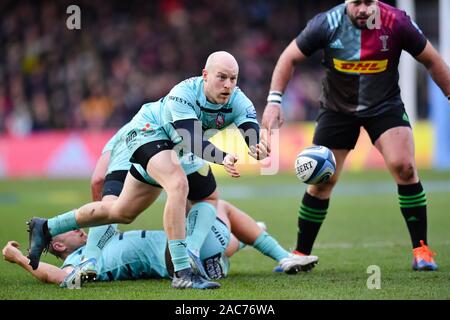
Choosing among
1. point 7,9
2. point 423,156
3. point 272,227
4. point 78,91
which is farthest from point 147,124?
point 7,9

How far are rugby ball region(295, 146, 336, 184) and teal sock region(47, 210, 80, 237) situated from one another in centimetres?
187

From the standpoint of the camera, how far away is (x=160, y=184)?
666cm

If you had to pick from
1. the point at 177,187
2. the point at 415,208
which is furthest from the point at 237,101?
the point at 415,208

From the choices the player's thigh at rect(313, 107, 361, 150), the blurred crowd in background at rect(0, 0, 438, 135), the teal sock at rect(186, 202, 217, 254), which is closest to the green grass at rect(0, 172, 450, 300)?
the teal sock at rect(186, 202, 217, 254)

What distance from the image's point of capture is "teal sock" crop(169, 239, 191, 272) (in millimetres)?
6555

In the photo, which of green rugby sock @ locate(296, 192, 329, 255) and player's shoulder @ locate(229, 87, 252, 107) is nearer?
player's shoulder @ locate(229, 87, 252, 107)

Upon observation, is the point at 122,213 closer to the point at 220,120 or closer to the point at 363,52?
the point at 220,120

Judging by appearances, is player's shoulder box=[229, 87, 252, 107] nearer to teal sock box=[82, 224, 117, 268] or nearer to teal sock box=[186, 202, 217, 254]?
teal sock box=[186, 202, 217, 254]

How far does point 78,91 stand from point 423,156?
29.8 ft

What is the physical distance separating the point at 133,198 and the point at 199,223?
609 millimetres

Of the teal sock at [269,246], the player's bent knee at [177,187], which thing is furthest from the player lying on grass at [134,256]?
the player's bent knee at [177,187]

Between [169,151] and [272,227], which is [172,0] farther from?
[169,151]

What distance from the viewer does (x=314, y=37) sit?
7730mm
